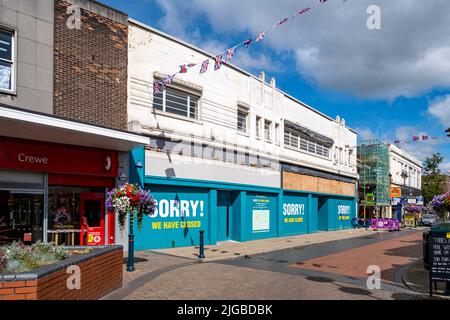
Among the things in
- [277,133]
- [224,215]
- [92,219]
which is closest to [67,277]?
[92,219]

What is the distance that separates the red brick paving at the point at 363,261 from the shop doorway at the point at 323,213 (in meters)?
11.7

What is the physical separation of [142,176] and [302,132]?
1482 cm

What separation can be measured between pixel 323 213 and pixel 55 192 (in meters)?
22.1

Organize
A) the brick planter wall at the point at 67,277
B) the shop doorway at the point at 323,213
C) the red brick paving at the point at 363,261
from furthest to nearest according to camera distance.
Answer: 1. the shop doorway at the point at 323,213
2. the red brick paving at the point at 363,261
3. the brick planter wall at the point at 67,277

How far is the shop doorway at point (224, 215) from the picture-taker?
66.6 feet

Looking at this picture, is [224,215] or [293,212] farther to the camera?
[293,212]

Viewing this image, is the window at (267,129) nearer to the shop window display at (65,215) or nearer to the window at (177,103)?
the window at (177,103)

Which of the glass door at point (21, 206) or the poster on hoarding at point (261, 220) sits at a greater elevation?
the glass door at point (21, 206)

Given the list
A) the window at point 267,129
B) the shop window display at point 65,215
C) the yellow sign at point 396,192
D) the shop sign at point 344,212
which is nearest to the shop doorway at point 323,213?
the shop sign at point 344,212

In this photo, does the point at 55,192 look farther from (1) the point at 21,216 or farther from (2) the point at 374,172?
(2) the point at 374,172

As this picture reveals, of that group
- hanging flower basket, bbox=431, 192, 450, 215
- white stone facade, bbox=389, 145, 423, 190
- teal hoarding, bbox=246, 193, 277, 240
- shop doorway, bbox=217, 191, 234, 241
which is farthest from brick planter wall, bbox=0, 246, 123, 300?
white stone facade, bbox=389, 145, 423, 190

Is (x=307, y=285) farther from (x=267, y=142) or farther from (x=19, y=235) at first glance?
(x=267, y=142)

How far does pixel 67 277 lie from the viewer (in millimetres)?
6586

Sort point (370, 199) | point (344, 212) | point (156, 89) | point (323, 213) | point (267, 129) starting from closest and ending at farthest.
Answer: point (156, 89) < point (267, 129) < point (323, 213) < point (344, 212) < point (370, 199)
